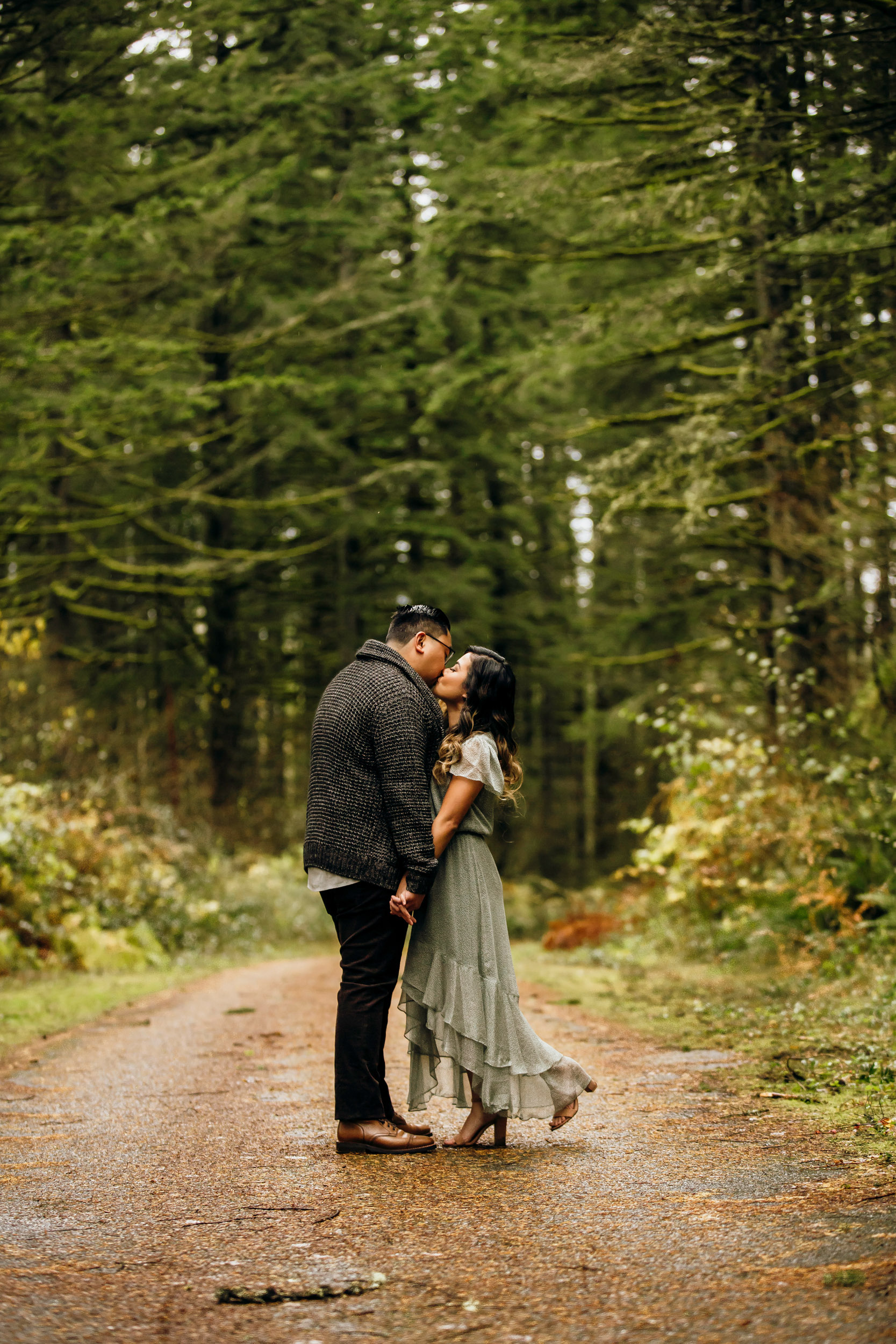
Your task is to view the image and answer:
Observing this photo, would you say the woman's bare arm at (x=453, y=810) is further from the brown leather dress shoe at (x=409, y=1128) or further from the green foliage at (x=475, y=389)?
the brown leather dress shoe at (x=409, y=1128)

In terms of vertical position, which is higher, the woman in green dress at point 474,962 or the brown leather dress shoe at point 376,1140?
the woman in green dress at point 474,962

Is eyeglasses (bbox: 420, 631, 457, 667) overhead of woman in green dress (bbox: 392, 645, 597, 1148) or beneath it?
overhead

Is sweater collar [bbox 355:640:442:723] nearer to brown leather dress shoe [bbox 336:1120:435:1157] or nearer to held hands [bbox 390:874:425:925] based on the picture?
held hands [bbox 390:874:425:925]

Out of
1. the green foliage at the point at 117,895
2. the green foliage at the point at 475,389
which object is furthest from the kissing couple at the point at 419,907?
the green foliage at the point at 117,895

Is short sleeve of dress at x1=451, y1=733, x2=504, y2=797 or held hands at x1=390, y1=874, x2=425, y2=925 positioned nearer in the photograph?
held hands at x1=390, y1=874, x2=425, y2=925

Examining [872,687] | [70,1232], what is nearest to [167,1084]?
[70,1232]

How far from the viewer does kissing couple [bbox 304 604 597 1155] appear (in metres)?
4.50

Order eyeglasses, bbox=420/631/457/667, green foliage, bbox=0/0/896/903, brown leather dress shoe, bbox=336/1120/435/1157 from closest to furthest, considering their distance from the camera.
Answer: brown leather dress shoe, bbox=336/1120/435/1157, eyeglasses, bbox=420/631/457/667, green foliage, bbox=0/0/896/903

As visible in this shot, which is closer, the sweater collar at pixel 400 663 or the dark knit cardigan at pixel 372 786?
the dark knit cardigan at pixel 372 786

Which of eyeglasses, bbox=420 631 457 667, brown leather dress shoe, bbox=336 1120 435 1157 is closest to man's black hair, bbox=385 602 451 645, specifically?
eyeglasses, bbox=420 631 457 667

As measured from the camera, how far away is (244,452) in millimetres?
22250

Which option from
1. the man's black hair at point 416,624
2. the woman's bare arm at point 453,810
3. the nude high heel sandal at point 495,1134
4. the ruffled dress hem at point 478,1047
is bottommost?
the nude high heel sandal at point 495,1134

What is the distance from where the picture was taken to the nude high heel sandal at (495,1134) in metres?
4.57

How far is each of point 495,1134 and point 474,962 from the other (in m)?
0.70
